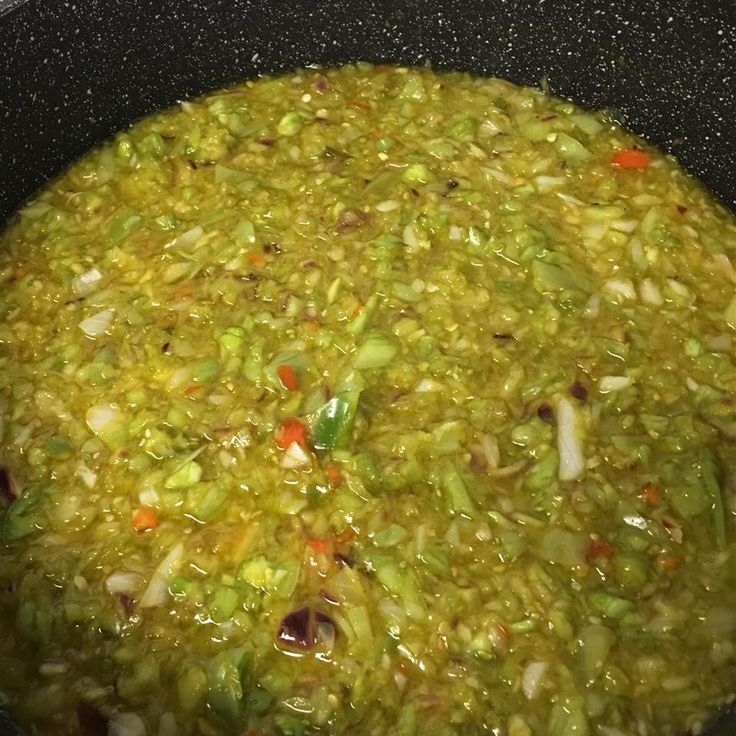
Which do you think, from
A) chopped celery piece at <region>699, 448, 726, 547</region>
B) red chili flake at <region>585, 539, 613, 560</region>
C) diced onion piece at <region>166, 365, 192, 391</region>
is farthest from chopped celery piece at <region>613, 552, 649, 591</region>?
diced onion piece at <region>166, 365, 192, 391</region>

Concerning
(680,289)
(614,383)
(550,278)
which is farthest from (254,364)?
(680,289)

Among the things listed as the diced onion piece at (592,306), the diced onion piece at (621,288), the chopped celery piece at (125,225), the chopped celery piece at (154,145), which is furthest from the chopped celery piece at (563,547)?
the chopped celery piece at (154,145)

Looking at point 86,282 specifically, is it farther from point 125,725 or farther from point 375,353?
point 125,725

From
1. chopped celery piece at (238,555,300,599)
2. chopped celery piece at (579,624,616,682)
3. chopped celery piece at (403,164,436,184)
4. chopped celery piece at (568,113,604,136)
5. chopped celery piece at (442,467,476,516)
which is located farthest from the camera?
chopped celery piece at (568,113,604,136)

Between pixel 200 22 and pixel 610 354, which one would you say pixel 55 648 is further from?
pixel 200 22

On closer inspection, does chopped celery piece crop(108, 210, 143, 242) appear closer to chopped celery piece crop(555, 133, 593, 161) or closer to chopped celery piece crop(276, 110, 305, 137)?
chopped celery piece crop(276, 110, 305, 137)

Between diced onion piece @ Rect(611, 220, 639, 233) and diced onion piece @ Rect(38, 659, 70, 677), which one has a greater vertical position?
diced onion piece @ Rect(611, 220, 639, 233)

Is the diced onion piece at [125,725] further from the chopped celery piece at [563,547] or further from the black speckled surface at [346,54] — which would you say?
the black speckled surface at [346,54]
